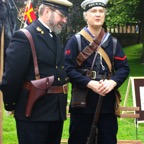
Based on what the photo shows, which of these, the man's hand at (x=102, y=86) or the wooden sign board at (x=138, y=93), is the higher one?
the man's hand at (x=102, y=86)

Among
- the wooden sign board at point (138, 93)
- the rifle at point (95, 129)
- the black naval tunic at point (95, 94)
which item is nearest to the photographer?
the rifle at point (95, 129)

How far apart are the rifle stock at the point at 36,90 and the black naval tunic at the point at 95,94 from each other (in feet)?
2.20

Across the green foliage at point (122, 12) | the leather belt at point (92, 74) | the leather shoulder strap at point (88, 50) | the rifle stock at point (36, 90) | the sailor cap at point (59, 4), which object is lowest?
the rifle stock at point (36, 90)

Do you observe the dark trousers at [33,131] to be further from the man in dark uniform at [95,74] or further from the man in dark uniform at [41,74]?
the man in dark uniform at [95,74]

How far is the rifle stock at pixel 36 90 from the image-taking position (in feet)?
13.0

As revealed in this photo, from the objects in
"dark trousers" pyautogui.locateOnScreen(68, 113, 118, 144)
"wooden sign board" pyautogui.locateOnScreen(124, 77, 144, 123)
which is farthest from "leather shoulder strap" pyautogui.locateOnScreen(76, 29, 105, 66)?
"wooden sign board" pyautogui.locateOnScreen(124, 77, 144, 123)

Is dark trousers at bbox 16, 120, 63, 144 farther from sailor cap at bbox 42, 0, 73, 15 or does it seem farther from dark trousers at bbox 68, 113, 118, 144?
sailor cap at bbox 42, 0, 73, 15

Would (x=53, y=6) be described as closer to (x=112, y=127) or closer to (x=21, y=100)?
(x=21, y=100)

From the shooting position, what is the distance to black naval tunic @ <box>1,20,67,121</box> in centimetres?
394

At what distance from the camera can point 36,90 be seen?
157 inches

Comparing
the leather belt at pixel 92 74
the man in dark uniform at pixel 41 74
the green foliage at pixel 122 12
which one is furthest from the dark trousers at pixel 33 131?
the green foliage at pixel 122 12

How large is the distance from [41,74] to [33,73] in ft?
0.26

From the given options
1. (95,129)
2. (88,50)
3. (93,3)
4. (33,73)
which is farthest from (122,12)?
(33,73)

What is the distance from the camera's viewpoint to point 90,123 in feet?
15.7
